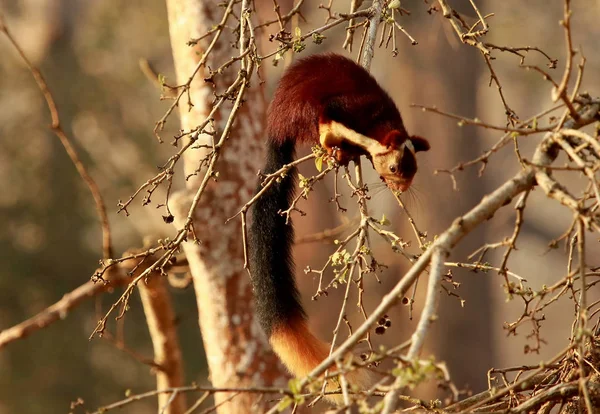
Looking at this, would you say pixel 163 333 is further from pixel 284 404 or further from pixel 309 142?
pixel 284 404

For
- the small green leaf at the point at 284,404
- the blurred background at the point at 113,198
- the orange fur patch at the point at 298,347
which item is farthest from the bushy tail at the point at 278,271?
the blurred background at the point at 113,198

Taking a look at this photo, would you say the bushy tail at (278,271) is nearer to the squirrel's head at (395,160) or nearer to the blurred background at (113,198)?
the squirrel's head at (395,160)

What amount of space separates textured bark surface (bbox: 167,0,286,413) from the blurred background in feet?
11.8

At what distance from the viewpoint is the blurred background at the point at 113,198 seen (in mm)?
7340

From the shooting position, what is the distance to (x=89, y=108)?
824 centimetres

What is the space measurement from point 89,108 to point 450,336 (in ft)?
13.7

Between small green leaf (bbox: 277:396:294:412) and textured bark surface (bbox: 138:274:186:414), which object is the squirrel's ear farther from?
textured bark surface (bbox: 138:274:186:414)

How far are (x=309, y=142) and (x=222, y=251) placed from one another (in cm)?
80

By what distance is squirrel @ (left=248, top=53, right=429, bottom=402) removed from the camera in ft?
7.39

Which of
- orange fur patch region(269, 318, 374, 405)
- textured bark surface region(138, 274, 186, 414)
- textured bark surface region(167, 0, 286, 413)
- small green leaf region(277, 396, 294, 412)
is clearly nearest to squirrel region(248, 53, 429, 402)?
orange fur patch region(269, 318, 374, 405)

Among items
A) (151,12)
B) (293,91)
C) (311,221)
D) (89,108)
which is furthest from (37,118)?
(293,91)

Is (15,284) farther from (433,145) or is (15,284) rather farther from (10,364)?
(433,145)

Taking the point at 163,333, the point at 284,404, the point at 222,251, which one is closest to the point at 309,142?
the point at 222,251

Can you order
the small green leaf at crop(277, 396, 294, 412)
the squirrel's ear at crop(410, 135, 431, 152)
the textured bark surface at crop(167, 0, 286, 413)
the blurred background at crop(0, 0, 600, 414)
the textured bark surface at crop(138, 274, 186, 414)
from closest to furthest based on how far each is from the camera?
the small green leaf at crop(277, 396, 294, 412) < the squirrel's ear at crop(410, 135, 431, 152) < the textured bark surface at crop(167, 0, 286, 413) < the textured bark surface at crop(138, 274, 186, 414) < the blurred background at crop(0, 0, 600, 414)
